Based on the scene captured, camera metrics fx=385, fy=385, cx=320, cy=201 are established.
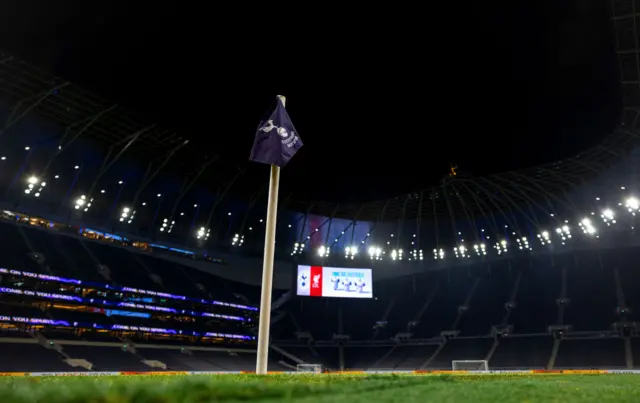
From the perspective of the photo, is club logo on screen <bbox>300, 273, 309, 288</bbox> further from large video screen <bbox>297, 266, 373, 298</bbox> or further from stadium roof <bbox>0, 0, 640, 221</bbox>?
stadium roof <bbox>0, 0, 640, 221</bbox>

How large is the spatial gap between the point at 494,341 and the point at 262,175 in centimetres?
3664

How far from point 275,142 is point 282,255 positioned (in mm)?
49692

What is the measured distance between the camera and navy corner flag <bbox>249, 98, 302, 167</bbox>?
1220cm

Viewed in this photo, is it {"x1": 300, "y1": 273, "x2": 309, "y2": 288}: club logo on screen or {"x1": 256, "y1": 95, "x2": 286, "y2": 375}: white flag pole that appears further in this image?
{"x1": 300, "y1": 273, "x2": 309, "y2": 288}: club logo on screen

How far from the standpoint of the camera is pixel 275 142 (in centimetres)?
1237

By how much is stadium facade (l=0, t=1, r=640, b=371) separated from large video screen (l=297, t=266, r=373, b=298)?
25.3 ft

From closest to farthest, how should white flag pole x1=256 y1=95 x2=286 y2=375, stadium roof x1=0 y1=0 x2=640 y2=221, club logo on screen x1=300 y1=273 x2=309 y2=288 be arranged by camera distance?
white flag pole x1=256 y1=95 x2=286 y2=375 → stadium roof x1=0 y1=0 x2=640 y2=221 → club logo on screen x1=300 y1=273 x2=309 y2=288

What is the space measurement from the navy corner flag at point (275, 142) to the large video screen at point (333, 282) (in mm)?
41613

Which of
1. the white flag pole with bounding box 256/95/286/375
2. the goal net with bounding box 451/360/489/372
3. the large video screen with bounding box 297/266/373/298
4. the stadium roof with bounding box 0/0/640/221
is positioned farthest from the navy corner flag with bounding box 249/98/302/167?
the large video screen with bounding box 297/266/373/298

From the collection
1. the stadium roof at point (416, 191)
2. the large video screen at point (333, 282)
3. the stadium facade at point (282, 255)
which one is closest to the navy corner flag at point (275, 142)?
the stadium roof at point (416, 191)

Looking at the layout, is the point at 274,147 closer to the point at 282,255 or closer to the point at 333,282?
the point at 333,282

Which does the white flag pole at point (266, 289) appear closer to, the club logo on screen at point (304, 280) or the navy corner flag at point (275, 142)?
the navy corner flag at point (275, 142)

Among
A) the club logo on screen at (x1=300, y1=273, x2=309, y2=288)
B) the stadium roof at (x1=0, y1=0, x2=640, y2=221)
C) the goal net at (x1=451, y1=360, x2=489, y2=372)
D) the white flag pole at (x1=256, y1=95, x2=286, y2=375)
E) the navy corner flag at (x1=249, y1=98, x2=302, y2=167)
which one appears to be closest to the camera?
the white flag pole at (x1=256, y1=95, x2=286, y2=375)

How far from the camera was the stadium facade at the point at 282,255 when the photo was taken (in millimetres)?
37684
